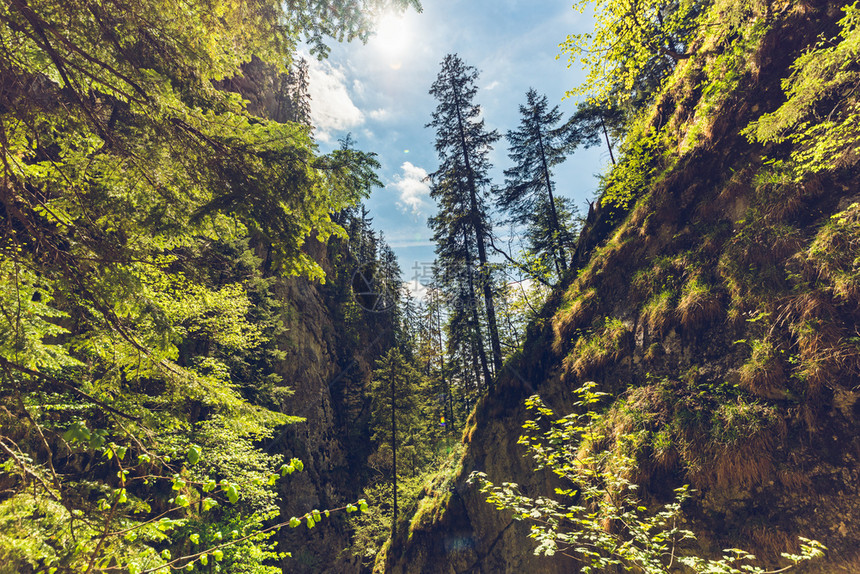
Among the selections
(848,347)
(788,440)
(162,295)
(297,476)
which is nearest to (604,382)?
(788,440)

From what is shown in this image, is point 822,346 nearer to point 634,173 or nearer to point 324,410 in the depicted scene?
point 634,173

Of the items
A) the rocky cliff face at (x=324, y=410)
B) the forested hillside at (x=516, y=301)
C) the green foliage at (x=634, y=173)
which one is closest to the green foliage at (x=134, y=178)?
the forested hillside at (x=516, y=301)

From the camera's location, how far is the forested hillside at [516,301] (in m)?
3.82

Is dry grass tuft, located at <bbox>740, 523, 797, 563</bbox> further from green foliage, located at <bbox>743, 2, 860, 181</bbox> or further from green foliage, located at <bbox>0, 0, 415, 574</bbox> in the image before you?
green foliage, located at <bbox>0, 0, 415, 574</bbox>

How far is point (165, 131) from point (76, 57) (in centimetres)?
116

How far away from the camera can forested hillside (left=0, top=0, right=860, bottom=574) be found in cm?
382

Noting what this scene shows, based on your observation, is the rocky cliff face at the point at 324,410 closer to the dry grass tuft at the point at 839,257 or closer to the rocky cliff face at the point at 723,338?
the rocky cliff face at the point at 723,338

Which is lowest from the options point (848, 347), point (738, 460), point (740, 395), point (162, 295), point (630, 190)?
point (738, 460)

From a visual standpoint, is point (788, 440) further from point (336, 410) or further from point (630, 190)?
point (336, 410)

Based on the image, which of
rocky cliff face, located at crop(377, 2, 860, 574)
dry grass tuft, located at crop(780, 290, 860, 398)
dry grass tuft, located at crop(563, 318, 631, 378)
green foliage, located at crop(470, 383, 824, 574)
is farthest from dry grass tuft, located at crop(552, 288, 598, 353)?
dry grass tuft, located at crop(780, 290, 860, 398)

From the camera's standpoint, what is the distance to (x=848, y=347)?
4750 mm
